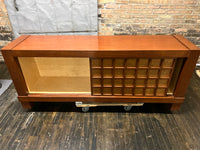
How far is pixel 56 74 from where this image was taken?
1.85 m

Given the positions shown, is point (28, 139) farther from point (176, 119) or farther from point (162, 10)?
point (162, 10)

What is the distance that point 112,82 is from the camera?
137cm

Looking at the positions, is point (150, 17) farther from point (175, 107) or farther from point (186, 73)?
point (175, 107)

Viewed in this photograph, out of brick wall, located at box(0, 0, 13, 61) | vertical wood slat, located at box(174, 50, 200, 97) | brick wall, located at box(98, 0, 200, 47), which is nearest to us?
vertical wood slat, located at box(174, 50, 200, 97)

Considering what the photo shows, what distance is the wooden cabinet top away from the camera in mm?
1236

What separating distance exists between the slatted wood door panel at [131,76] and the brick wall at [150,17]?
100cm

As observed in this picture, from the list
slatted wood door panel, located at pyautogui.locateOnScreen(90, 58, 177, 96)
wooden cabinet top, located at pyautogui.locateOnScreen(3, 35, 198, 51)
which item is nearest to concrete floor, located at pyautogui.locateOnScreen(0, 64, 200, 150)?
slatted wood door panel, located at pyautogui.locateOnScreen(90, 58, 177, 96)

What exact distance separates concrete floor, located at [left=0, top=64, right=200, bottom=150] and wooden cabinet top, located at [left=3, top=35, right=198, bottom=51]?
71cm

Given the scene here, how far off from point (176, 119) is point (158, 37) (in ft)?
2.84

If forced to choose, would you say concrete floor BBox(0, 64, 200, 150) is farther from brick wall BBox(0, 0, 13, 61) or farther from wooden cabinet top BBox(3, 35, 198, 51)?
brick wall BBox(0, 0, 13, 61)

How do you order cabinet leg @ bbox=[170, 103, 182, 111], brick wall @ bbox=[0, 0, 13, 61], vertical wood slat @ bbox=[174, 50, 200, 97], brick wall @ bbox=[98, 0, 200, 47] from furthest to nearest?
1. brick wall @ bbox=[0, 0, 13, 61]
2. brick wall @ bbox=[98, 0, 200, 47]
3. cabinet leg @ bbox=[170, 103, 182, 111]
4. vertical wood slat @ bbox=[174, 50, 200, 97]

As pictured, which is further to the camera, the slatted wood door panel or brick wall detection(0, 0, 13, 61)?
brick wall detection(0, 0, 13, 61)

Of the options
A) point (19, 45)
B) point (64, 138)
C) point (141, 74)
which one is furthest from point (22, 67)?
point (141, 74)

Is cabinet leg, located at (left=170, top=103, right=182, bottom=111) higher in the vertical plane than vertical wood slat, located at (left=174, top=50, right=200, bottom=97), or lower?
lower
